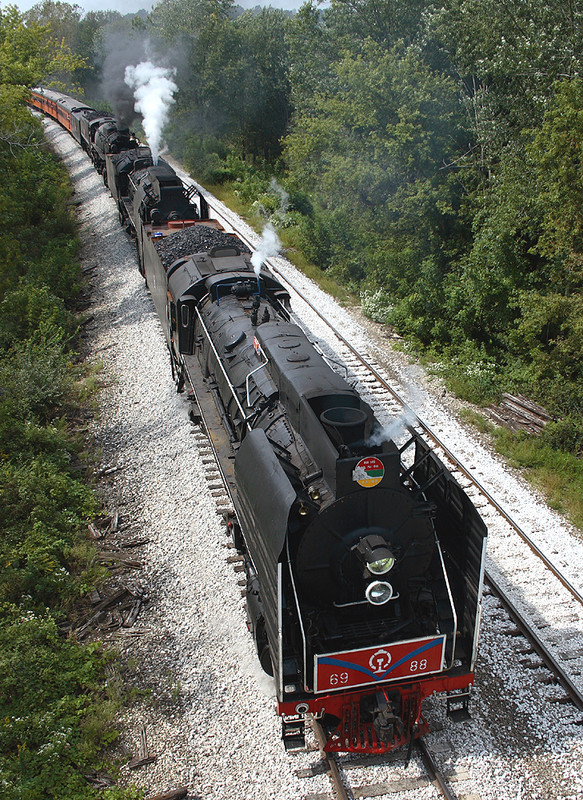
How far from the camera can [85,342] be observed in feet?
57.7

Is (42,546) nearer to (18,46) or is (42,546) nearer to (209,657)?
(209,657)

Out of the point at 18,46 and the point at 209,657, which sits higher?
the point at 18,46

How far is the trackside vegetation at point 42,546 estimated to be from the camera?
22.6 feet

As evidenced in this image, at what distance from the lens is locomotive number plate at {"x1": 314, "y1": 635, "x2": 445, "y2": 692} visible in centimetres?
604

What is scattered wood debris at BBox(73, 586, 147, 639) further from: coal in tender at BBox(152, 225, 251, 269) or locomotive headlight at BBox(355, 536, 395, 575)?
coal in tender at BBox(152, 225, 251, 269)

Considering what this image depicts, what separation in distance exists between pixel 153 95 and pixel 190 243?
20.5 metres

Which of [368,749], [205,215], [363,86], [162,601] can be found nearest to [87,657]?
[162,601]

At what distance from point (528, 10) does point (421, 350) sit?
31.2ft

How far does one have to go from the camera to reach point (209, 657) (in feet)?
26.5

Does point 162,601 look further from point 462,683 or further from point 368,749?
point 462,683

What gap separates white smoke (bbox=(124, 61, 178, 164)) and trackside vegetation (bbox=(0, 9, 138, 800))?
881cm

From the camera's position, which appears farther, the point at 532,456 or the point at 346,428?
the point at 532,456

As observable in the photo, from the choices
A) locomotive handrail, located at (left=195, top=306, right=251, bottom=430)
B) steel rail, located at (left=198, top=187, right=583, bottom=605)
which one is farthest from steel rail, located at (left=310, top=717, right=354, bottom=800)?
locomotive handrail, located at (left=195, top=306, right=251, bottom=430)

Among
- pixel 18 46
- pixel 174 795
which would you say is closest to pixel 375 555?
pixel 174 795
